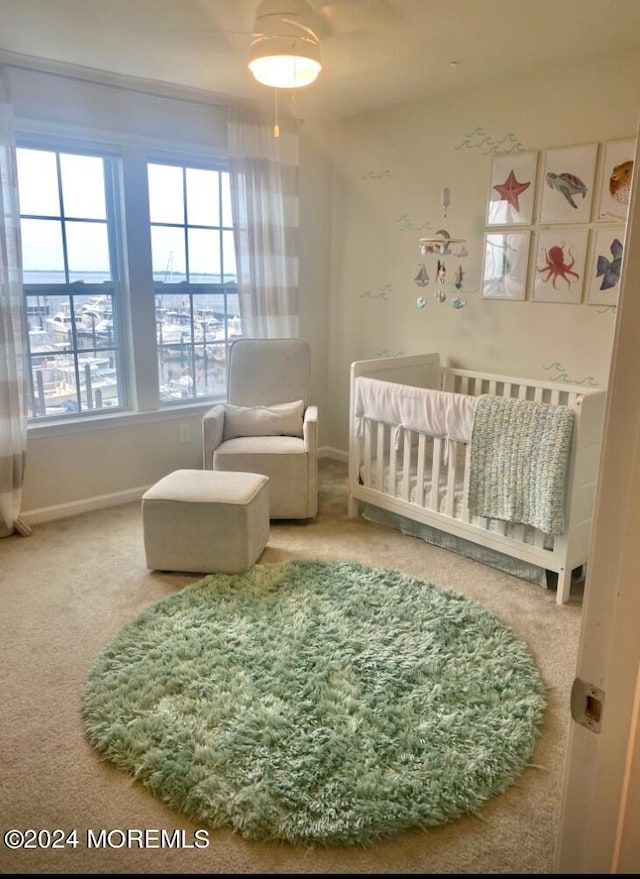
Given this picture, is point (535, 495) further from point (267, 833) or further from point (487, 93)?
point (487, 93)

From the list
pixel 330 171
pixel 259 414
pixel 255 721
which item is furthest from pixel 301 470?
pixel 330 171

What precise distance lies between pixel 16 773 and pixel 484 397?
2.17m

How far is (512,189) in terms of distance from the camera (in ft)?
11.1

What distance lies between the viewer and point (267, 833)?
1.55 metres

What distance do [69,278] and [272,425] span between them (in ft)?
4.57

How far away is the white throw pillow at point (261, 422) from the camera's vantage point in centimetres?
368

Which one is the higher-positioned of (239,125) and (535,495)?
(239,125)

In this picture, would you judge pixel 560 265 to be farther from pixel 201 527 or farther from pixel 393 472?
pixel 201 527

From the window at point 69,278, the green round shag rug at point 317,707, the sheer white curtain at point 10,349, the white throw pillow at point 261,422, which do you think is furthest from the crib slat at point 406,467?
the sheer white curtain at point 10,349

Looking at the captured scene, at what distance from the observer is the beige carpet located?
4.92 feet

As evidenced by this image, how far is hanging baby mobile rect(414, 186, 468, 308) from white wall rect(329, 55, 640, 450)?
4 centimetres

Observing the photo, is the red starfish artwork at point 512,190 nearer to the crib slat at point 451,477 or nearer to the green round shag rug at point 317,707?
the crib slat at point 451,477

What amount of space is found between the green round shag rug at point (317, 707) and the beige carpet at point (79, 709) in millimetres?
50

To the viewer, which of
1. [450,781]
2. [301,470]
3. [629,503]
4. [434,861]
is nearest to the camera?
[629,503]
